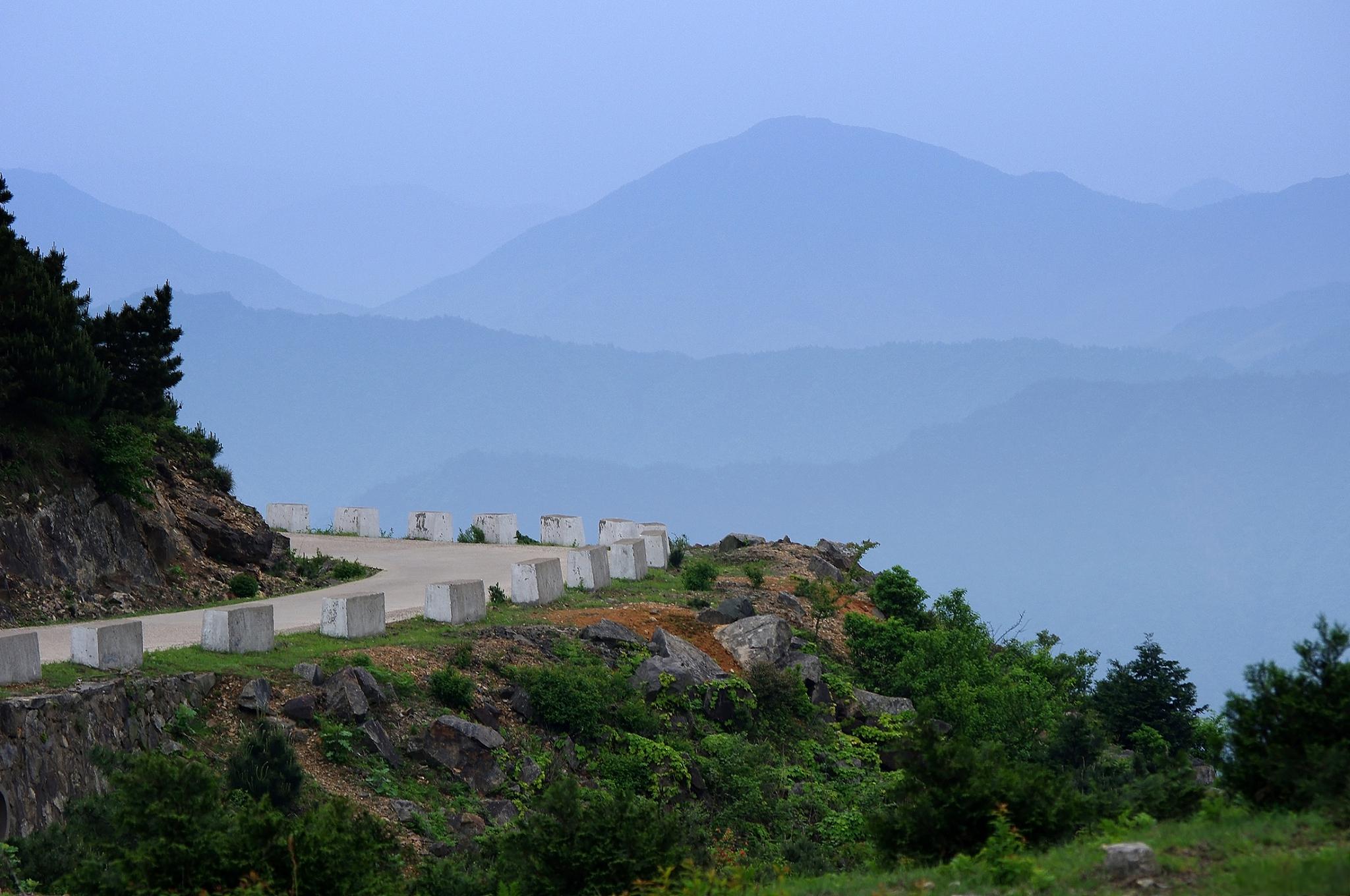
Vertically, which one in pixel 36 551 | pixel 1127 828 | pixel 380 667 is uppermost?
pixel 36 551

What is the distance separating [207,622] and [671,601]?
33.4ft

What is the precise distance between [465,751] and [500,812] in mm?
1129

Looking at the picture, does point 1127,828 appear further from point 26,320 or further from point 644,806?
point 26,320

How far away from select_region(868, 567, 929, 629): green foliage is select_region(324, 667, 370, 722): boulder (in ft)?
48.4

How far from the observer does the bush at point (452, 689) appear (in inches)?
742

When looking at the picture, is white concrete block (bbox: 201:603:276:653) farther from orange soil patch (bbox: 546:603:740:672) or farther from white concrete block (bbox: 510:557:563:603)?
white concrete block (bbox: 510:557:563:603)

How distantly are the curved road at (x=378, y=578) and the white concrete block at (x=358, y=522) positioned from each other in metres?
0.88

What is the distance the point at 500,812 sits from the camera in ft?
56.8

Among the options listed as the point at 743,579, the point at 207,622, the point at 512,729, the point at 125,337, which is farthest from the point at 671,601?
the point at 125,337

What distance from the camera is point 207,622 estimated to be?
18766 mm

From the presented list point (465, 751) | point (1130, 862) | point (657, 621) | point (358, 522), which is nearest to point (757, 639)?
point (657, 621)

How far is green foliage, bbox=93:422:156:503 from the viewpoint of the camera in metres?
23.8

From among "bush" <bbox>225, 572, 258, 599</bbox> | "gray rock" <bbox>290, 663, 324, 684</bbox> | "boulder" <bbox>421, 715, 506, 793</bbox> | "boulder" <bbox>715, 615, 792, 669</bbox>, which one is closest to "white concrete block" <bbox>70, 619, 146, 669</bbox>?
"gray rock" <bbox>290, 663, 324, 684</bbox>

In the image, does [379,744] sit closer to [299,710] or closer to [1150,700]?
[299,710]
